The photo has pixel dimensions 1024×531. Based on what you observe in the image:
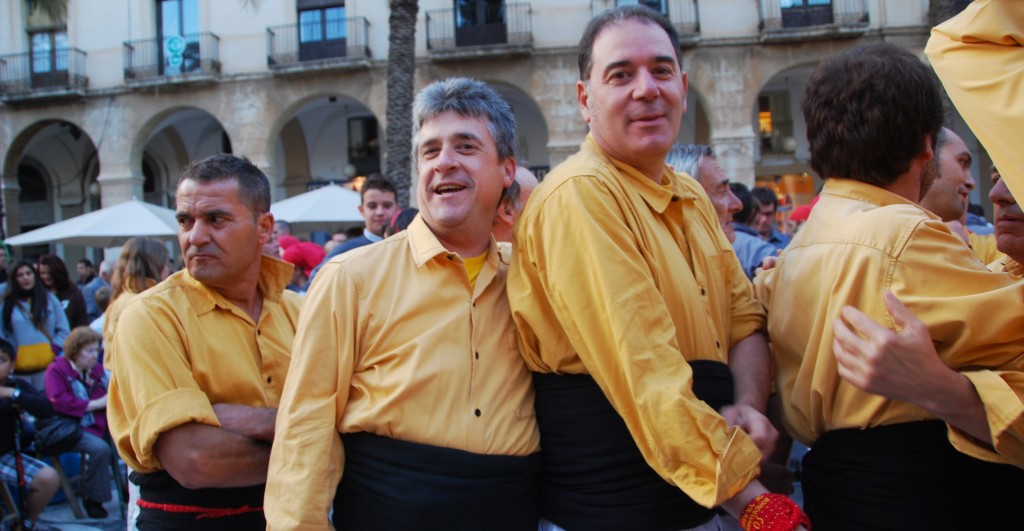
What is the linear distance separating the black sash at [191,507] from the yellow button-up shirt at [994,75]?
2.37 metres

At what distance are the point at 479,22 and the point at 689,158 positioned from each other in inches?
570

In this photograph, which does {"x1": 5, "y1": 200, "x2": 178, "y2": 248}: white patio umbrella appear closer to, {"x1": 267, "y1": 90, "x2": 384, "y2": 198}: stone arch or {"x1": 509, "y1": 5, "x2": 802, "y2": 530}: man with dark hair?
{"x1": 267, "y1": 90, "x2": 384, "y2": 198}: stone arch

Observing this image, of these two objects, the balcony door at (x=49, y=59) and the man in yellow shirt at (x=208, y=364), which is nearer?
the man in yellow shirt at (x=208, y=364)

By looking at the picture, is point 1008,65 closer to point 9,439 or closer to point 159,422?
point 159,422

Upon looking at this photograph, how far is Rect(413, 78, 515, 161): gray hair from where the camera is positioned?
212 centimetres

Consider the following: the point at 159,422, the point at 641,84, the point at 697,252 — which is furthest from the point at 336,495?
the point at 641,84

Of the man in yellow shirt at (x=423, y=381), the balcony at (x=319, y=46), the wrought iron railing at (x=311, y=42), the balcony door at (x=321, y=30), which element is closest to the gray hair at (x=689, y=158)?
the man in yellow shirt at (x=423, y=381)

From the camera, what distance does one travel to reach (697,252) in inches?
80.3

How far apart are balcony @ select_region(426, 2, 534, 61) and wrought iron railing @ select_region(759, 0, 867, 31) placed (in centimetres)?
572

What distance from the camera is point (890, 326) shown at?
1715mm

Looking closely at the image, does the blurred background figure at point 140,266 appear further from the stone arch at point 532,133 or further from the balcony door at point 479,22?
the stone arch at point 532,133

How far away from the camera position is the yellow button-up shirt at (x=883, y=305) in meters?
1.62

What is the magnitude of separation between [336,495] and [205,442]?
463mm

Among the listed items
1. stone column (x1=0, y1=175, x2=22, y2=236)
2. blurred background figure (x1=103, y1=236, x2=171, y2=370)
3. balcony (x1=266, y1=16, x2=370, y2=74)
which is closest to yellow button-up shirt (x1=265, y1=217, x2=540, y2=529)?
blurred background figure (x1=103, y1=236, x2=171, y2=370)
